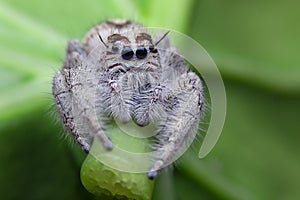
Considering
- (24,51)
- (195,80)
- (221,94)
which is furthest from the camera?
(24,51)

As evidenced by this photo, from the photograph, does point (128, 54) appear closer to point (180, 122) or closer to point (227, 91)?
point (180, 122)

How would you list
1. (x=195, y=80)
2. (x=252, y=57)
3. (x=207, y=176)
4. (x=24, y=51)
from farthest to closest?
(x=252, y=57), (x=207, y=176), (x=24, y=51), (x=195, y=80)

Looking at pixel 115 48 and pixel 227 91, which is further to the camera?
pixel 227 91

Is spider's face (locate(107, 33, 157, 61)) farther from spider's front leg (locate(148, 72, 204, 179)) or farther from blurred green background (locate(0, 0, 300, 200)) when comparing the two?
blurred green background (locate(0, 0, 300, 200))

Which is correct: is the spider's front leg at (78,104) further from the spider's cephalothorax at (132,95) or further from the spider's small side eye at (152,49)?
the spider's small side eye at (152,49)

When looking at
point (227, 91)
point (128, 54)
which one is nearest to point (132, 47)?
point (128, 54)

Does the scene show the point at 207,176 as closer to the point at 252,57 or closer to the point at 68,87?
the point at 252,57

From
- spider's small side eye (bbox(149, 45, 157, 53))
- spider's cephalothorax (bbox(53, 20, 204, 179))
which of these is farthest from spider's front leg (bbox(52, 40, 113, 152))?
spider's small side eye (bbox(149, 45, 157, 53))

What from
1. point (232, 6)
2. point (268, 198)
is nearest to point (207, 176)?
point (268, 198)
